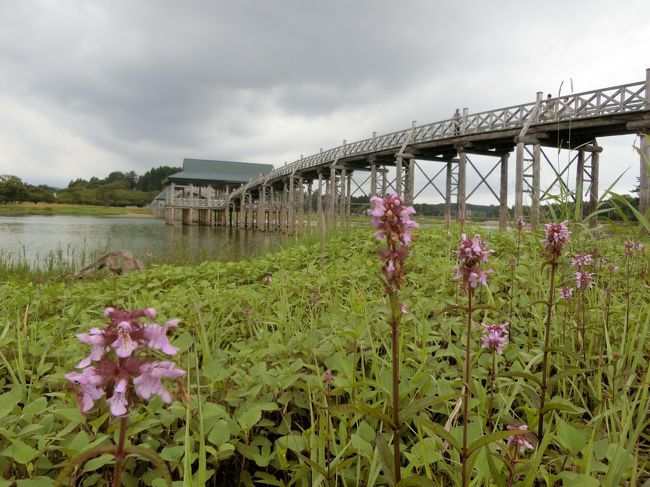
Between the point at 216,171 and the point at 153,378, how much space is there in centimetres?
5337

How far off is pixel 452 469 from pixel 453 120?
55.6 feet

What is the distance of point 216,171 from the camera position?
51312 mm

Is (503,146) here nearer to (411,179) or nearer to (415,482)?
(411,179)

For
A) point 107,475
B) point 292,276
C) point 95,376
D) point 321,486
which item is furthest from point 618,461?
point 292,276

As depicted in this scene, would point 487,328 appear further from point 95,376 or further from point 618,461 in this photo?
point 95,376

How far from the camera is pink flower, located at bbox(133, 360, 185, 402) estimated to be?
70cm

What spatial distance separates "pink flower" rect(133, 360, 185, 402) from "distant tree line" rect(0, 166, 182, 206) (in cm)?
6175

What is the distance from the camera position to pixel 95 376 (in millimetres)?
697

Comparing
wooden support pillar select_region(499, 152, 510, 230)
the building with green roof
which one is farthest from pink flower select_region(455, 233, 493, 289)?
the building with green roof

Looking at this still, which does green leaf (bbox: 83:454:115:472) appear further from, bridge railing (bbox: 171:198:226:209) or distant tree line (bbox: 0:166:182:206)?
distant tree line (bbox: 0:166:182:206)

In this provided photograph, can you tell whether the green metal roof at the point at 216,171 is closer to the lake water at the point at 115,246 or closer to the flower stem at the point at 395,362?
the lake water at the point at 115,246

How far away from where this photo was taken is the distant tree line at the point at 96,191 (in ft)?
236

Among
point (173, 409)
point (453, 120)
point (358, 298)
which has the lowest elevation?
point (173, 409)

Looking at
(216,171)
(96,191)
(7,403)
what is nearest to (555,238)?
(7,403)
